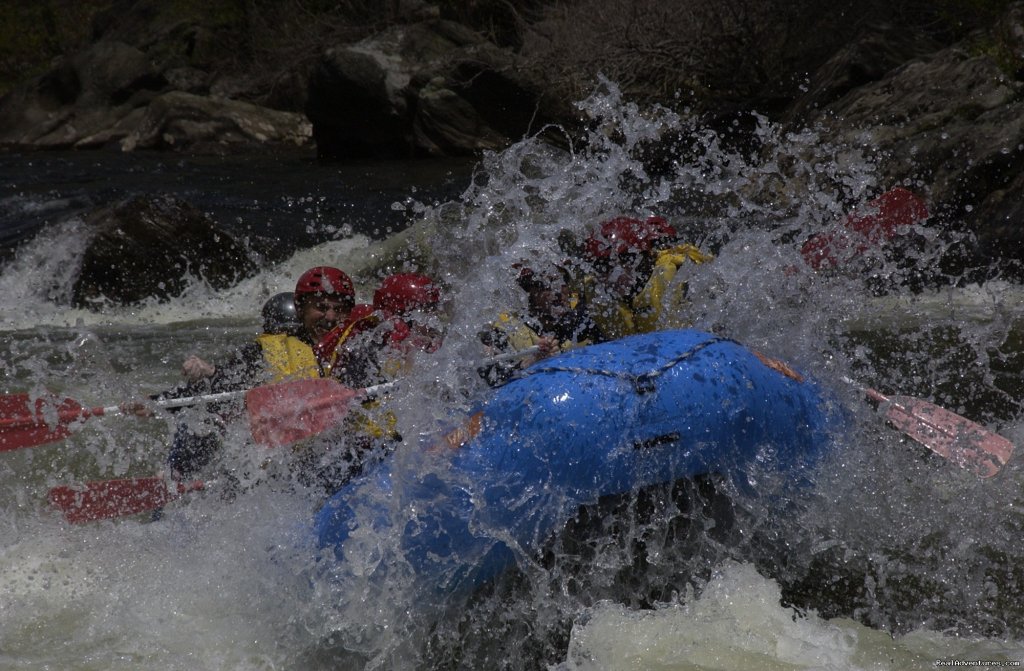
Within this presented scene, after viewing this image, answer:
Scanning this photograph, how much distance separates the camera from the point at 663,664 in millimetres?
3184

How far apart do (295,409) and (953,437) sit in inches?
103

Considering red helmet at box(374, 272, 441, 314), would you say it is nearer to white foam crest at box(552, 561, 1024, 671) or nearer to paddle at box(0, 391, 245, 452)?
paddle at box(0, 391, 245, 452)

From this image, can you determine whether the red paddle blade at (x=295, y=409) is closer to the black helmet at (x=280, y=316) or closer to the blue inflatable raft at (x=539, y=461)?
the blue inflatable raft at (x=539, y=461)

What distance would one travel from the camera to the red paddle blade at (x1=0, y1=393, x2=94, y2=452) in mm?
4082

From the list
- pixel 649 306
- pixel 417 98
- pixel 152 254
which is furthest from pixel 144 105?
pixel 649 306

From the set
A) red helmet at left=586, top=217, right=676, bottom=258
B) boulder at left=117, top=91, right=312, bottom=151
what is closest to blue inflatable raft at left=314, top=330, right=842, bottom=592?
red helmet at left=586, top=217, right=676, bottom=258

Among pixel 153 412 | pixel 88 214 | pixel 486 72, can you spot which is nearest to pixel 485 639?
pixel 153 412

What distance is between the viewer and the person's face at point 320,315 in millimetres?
4129

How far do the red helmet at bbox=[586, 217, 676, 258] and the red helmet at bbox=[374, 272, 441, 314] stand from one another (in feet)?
2.90

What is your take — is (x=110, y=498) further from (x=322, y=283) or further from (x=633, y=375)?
(x=633, y=375)

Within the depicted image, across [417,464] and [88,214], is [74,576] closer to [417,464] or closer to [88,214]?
[417,464]

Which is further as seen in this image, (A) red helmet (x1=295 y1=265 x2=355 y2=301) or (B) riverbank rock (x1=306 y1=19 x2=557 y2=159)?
(B) riverbank rock (x1=306 y1=19 x2=557 y2=159)

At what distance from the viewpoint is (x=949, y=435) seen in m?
4.11

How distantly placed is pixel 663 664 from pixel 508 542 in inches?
24.2
